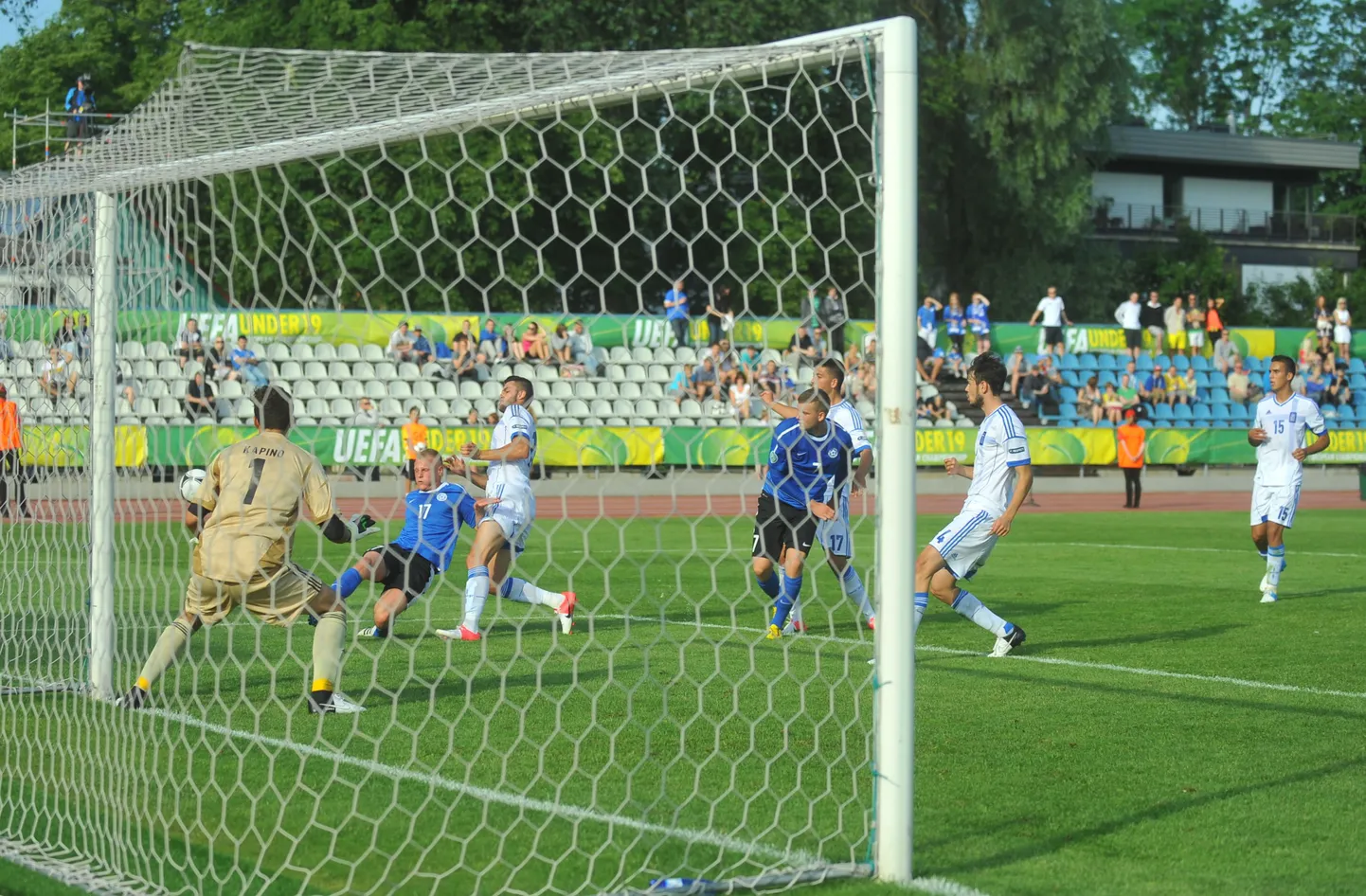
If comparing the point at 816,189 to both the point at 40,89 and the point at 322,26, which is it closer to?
the point at 322,26

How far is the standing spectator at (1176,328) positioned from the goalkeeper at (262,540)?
33099 mm

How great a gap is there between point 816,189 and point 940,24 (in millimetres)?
37415

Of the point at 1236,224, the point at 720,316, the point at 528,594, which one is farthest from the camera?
the point at 1236,224

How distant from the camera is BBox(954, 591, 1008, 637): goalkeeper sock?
32.6 ft

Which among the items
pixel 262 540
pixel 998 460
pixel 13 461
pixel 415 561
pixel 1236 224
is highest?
pixel 1236 224

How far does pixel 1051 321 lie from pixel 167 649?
97.3 ft

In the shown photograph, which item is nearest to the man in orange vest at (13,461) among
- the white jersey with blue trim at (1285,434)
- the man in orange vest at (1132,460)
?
the white jersey with blue trim at (1285,434)

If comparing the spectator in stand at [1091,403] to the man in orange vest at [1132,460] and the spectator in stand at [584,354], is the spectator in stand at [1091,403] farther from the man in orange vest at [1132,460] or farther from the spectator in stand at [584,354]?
the spectator in stand at [584,354]

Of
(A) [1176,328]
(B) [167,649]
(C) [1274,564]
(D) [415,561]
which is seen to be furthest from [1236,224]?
(B) [167,649]

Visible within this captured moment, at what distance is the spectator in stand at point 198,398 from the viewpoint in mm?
7551

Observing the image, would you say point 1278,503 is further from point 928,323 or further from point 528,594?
point 928,323

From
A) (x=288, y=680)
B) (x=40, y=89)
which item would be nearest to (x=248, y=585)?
(x=288, y=680)

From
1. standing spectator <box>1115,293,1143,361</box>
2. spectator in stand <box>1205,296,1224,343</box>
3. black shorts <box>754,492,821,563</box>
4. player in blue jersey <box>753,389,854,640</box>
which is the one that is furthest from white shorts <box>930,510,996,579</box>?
spectator in stand <box>1205,296,1224,343</box>

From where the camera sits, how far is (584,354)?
38.2ft
